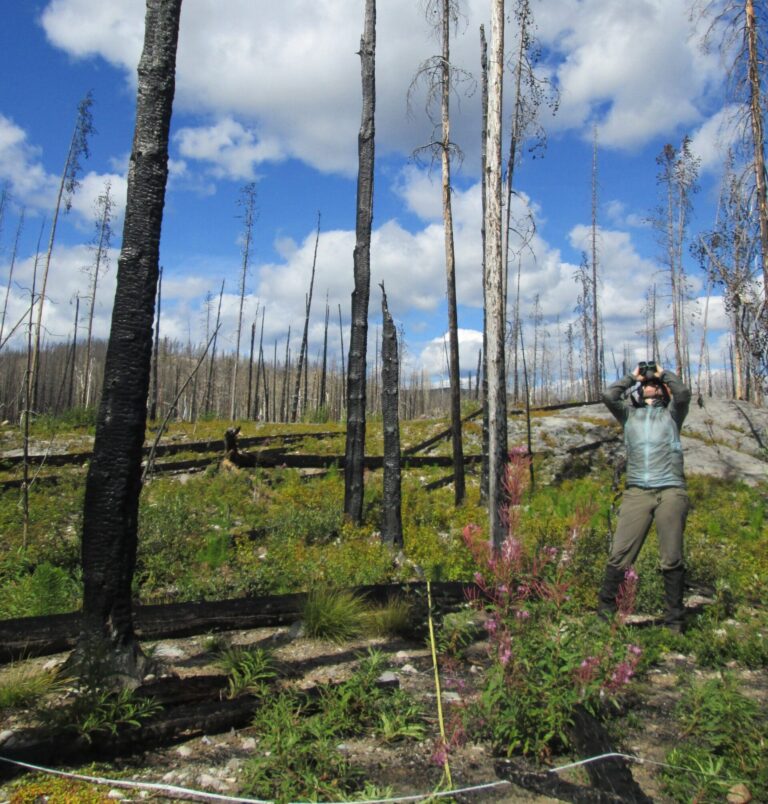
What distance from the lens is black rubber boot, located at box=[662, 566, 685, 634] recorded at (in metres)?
5.09

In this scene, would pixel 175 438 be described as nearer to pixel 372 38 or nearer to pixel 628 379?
pixel 372 38

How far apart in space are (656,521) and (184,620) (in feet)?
13.3

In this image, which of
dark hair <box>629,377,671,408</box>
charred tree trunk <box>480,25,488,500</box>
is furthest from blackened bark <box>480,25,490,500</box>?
dark hair <box>629,377,671,408</box>

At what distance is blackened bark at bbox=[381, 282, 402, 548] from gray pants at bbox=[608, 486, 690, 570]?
11.8 ft

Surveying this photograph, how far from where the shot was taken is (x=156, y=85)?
12.5ft

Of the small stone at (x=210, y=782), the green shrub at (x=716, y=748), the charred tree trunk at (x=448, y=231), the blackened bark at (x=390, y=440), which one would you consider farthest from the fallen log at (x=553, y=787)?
the charred tree trunk at (x=448, y=231)

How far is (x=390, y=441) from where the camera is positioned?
28.3ft

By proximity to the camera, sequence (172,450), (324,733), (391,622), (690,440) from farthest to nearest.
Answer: (690,440) < (172,450) < (391,622) < (324,733)

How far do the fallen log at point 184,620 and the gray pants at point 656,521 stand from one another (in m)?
1.59

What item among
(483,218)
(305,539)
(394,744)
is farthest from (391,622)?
(483,218)

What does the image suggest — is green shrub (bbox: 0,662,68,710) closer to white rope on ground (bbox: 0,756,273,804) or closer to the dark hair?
white rope on ground (bbox: 0,756,273,804)

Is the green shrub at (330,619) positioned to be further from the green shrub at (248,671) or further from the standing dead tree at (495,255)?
the standing dead tree at (495,255)

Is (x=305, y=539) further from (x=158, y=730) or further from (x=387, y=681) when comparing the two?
(x=158, y=730)

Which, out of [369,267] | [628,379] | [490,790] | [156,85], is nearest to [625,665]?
[490,790]
